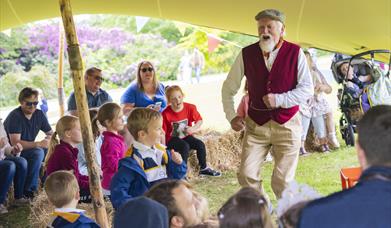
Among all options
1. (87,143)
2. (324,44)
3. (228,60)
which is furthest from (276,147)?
(228,60)

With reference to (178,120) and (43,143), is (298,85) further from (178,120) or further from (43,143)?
(43,143)

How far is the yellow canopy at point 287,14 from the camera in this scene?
5.64 meters

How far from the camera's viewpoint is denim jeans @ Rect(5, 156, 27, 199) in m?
6.18

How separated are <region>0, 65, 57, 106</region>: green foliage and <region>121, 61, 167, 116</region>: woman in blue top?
11.7 metres

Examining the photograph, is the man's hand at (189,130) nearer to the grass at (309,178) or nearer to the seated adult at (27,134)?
the grass at (309,178)

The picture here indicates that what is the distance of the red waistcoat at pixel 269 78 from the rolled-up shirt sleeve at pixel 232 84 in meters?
0.07

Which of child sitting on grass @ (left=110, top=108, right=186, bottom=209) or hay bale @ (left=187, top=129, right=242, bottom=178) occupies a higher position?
child sitting on grass @ (left=110, top=108, right=186, bottom=209)

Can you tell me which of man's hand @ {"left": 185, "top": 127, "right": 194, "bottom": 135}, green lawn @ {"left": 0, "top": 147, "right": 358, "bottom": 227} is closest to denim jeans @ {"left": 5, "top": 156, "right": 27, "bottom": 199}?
green lawn @ {"left": 0, "top": 147, "right": 358, "bottom": 227}

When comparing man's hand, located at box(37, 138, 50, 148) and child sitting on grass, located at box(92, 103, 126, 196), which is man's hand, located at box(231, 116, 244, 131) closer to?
child sitting on grass, located at box(92, 103, 126, 196)

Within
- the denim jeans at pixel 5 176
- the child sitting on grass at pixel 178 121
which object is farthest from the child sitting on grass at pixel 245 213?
the child sitting on grass at pixel 178 121

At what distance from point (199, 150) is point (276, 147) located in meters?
2.59

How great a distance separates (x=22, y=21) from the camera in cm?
737

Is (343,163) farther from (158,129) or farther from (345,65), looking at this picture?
(158,129)

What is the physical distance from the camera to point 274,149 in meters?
4.65
